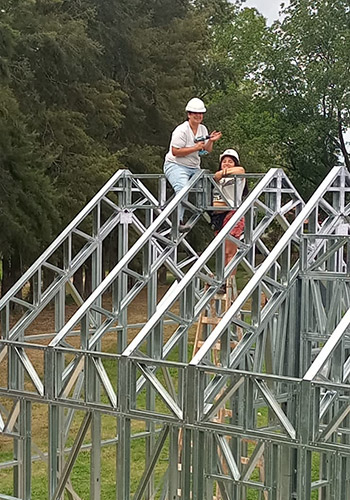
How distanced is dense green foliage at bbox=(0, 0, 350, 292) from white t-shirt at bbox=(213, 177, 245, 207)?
976 centimetres

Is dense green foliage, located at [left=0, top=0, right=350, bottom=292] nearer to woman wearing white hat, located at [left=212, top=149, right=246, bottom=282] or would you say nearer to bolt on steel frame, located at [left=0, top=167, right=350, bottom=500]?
woman wearing white hat, located at [left=212, top=149, right=246, bottom=282]

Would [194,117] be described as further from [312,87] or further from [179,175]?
[312,87]

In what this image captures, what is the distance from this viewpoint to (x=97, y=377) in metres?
9.30

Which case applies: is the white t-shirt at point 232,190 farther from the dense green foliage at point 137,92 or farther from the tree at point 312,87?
the tree at point 312,87

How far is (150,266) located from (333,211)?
7.36ft

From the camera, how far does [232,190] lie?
11422 millimetres

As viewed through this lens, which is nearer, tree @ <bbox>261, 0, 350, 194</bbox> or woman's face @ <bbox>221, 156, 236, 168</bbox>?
woman's face @ <bbox>221, 156, 236, 168</bbox>

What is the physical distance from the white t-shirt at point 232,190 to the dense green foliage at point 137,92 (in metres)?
9.76

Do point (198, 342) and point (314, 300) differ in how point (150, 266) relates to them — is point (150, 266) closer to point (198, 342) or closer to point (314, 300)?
point (198, 342)

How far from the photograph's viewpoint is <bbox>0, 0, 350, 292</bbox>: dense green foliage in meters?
22.2

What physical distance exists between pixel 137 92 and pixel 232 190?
19080 mm

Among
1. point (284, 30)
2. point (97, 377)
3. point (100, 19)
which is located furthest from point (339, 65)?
point (97, 377)

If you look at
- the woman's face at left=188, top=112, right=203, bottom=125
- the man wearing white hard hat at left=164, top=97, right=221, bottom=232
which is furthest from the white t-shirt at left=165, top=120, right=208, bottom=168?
the woman's face at left=188, top=112, right=203, bottom=125

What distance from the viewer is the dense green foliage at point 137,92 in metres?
22.2
